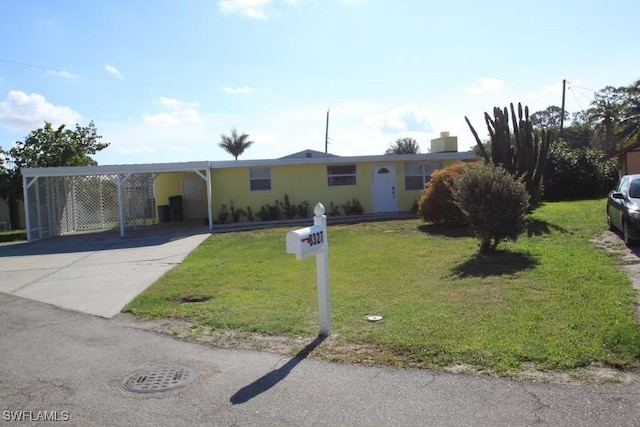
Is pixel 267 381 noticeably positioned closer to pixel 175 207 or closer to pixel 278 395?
pixel 278 395

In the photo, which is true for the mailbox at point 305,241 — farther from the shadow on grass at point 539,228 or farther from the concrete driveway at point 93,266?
the shadow on grass at point 539,228

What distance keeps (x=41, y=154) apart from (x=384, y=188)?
18896mm

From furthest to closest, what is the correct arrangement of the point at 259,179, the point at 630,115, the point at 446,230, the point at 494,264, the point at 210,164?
the point at 630,115, the point at 259,179, the point at 210,164, the point at 446,230, the point at 494,264

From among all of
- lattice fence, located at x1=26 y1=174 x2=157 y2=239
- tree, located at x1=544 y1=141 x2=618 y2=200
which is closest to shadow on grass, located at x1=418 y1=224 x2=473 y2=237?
lattice fence, located at x1=26 y1=174 x2=157 y2=239

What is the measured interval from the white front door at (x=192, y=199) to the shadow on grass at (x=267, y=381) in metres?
20.6

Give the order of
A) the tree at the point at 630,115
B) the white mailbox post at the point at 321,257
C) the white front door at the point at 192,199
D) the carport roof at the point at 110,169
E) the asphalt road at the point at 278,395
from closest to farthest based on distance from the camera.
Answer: the asphalt road at the point at 278,395 → the white mailbox post at the point at 321,257 → the carport roof at the point at 110,169 → the white front door at the point at 192,199 → the tree at the point at 630,115

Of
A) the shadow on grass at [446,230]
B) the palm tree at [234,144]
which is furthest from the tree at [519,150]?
the palm tree at [234,144]

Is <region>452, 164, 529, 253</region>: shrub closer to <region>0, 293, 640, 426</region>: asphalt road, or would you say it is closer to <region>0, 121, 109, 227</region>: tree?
<region>0, 293, 640, 426</region>: asphalt road

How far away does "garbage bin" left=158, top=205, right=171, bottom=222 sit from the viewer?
24.3m

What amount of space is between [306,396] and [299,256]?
5.11 feet

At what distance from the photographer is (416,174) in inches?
904

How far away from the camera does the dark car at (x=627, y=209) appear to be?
9.88m

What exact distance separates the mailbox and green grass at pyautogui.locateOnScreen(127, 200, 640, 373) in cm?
98

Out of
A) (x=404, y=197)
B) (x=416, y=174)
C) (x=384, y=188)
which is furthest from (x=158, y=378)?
(x=416, y=174)
